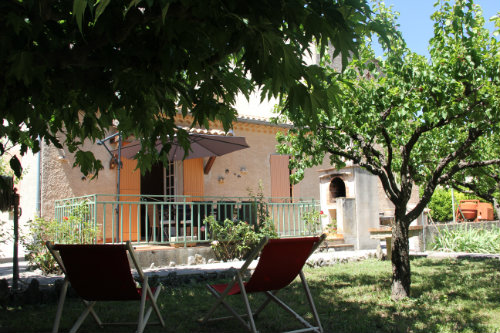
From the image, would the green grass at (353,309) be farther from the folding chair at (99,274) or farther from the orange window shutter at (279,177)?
the orange window shutter at (279,177)

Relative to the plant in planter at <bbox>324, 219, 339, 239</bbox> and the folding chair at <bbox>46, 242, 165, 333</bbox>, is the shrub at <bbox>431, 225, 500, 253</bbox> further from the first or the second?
the folding chair at <bbox>46, 242, 165, 333</bbox>

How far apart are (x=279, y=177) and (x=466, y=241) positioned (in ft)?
15.6

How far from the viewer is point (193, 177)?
10648 mm

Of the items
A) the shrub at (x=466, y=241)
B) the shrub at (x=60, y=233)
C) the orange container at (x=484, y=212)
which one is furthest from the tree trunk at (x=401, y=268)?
the orange container at (x=484, y=212)

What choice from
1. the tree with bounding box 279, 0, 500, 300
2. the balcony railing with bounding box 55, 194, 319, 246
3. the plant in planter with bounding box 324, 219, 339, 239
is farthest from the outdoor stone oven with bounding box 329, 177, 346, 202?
the tree with bounding box 279, 0, 500, 300

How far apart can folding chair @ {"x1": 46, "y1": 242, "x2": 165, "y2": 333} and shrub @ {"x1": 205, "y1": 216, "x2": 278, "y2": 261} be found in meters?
4.53

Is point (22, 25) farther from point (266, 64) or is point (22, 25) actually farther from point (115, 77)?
point (266, 64)

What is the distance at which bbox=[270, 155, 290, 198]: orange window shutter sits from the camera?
12.2 meters

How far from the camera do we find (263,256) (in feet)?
12.1

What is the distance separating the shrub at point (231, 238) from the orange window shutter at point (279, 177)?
3.74 m

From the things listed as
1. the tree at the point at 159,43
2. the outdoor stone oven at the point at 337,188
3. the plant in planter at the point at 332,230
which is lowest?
the plant in planter at the point at 332,230

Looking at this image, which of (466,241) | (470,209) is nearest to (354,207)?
(466,241)

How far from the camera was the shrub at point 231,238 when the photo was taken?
820 cm

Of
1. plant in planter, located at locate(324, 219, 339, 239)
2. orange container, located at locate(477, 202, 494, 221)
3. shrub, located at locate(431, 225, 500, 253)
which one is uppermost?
orange container, located at locate(477, 202, 494, 221)
